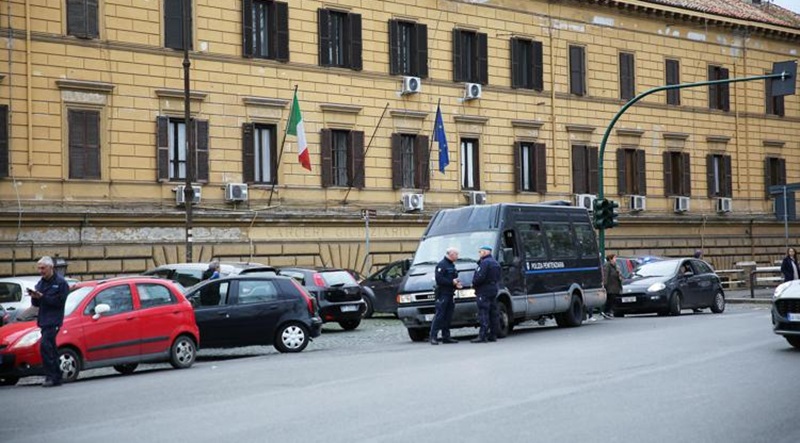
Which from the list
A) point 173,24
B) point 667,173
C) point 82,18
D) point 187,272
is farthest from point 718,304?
point 82,18

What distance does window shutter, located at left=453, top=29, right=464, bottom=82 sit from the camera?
3928 cm

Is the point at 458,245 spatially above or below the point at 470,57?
below

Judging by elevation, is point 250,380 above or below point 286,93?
below

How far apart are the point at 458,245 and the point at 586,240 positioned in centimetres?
443

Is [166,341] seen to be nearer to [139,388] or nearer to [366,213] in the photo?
[139,388]

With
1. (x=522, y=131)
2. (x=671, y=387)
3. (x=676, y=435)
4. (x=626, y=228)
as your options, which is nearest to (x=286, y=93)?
(x=522, y=131)

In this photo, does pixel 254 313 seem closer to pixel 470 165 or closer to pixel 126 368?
pixel 126 368

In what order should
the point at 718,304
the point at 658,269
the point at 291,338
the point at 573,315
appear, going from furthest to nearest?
the point at 718,304 < the point at 658,269 < the point at 573,315 < the point at 291,338

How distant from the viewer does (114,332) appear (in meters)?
17.4

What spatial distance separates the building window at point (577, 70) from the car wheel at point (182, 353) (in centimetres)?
2727

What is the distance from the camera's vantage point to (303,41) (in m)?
35.3

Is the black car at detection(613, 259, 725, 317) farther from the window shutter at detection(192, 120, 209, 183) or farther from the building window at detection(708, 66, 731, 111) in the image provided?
the building window at detection(708, 66, 731, 111)

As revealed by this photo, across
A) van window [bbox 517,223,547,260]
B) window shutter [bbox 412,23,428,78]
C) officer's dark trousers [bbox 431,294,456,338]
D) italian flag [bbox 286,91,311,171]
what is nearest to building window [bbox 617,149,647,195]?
window shutter [bbox 412,23,428,78]

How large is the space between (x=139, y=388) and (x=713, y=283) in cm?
1977
